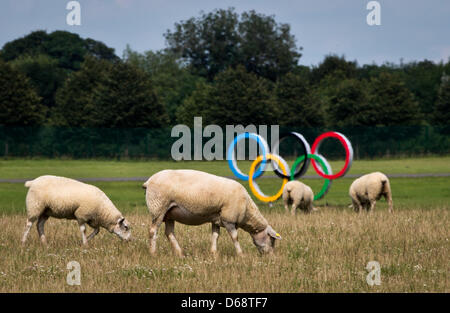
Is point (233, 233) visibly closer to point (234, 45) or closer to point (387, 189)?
point (387, 189)

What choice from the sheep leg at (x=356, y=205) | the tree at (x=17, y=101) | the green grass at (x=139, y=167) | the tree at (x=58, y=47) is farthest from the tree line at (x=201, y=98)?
the sheep leg at (x=356, y=205)

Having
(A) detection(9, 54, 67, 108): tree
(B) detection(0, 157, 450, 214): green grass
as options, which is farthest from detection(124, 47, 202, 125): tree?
(B) detection(0, 157, 450, 214): green grass

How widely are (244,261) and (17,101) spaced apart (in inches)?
2058

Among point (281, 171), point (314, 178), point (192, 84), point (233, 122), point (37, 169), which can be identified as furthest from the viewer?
point (192, 84)

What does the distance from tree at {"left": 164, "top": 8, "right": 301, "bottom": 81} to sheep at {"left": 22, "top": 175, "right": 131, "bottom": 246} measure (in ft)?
285

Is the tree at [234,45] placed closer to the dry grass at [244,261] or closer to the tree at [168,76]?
the tree at [168,76]

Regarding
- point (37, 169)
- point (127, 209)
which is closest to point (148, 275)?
point (127, 209)

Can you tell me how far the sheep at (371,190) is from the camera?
877 inches

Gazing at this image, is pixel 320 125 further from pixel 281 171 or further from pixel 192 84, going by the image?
pixel 281 171

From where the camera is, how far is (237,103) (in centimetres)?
6275

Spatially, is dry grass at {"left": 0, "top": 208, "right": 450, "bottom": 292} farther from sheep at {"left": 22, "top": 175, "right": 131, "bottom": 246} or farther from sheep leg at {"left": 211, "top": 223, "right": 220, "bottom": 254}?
sheep at {"left": 22, "top": 175, "right": 131, "bottom": 246}

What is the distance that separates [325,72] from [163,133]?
5521cm

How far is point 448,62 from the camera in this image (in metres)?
102

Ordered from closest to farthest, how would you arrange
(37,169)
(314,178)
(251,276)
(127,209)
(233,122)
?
(251,276), (127,209), (314,178), (37,169), (233,122)
